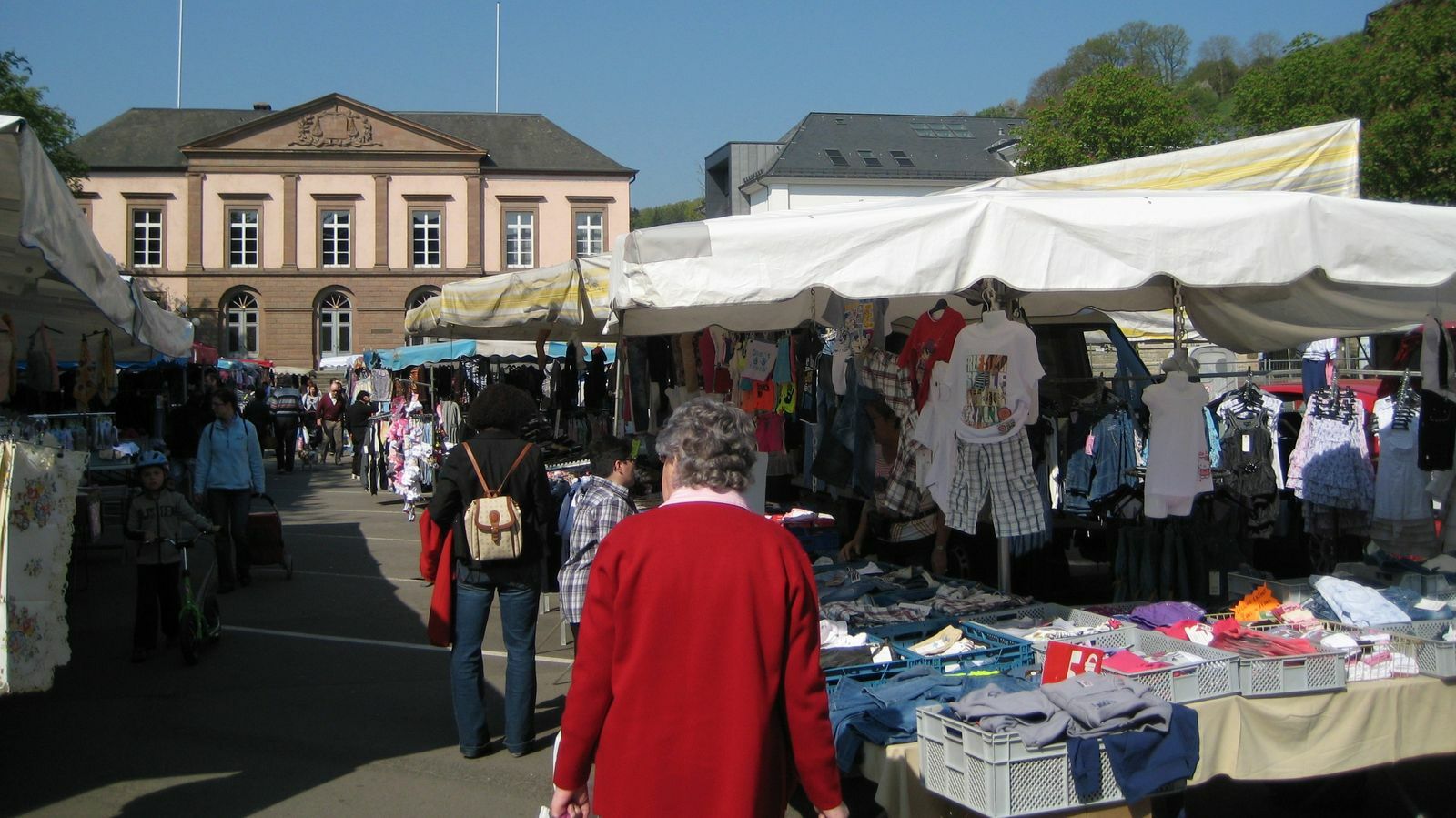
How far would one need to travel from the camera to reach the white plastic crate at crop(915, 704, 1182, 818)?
10.4 ft

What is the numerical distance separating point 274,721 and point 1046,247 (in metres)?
4.85

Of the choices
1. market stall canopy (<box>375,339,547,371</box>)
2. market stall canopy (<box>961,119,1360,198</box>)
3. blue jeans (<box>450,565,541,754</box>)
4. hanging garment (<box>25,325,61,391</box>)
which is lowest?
blue jeans (<box>450,565,541,754</box>)

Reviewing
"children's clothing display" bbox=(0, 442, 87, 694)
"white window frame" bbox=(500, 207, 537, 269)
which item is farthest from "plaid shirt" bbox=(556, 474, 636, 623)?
"white window frame" bbox=(500, 207, 537, 269)

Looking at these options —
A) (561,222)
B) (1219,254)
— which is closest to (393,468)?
(1219,254)

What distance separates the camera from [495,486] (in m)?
5.44

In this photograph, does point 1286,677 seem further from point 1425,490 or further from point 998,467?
point 1425,490

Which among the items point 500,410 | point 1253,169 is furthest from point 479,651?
point 1253,169

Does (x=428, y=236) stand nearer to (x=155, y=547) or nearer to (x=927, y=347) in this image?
(x=155, y=547)

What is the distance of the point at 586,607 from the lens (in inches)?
111

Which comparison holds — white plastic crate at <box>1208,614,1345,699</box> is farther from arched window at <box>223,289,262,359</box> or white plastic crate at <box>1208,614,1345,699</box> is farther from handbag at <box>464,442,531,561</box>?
arched window at <box>223,289,262,359</box>

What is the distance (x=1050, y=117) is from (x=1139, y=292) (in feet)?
107

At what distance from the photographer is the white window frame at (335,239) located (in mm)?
48844

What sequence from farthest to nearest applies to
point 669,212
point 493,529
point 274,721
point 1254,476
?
point 669,212, point 1254,476, point 274,721, point 493,529

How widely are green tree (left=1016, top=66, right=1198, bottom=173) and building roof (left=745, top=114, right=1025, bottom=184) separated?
49.3 ft
